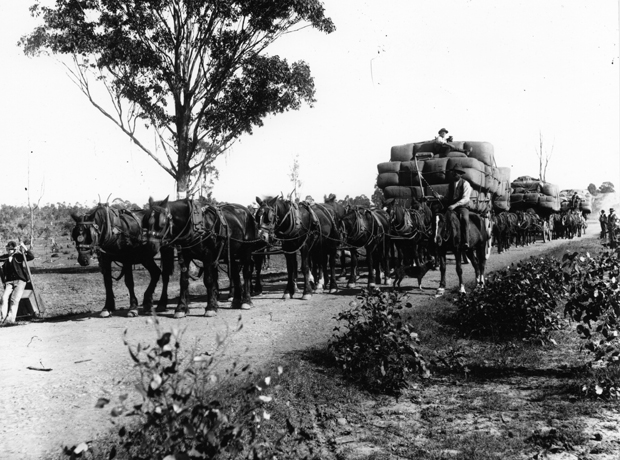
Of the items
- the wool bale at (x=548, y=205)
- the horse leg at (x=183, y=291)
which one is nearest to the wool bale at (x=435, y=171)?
the horse leg at (x=183, y=291)

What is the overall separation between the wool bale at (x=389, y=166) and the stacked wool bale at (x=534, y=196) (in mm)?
15028

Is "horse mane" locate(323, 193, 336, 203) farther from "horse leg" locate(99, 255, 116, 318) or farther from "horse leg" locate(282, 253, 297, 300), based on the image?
"horse leg" locate(99, 255, 116, 318)

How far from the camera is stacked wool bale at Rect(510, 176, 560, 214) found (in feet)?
94.5

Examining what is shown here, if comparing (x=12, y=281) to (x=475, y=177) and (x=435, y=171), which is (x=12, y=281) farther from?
(x=475, y=177)

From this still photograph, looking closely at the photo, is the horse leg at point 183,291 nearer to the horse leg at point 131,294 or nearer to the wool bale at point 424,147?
the horse leg at point 131,294

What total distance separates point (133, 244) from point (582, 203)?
105 ft

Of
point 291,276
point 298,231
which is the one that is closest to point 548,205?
point 291,276

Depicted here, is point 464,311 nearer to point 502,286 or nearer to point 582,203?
point 502,286

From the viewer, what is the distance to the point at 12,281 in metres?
10.1

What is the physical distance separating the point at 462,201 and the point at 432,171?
10.7 feet

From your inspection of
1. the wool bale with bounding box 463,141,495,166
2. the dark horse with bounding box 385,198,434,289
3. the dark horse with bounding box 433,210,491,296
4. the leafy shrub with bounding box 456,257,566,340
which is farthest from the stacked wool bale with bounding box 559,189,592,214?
the leafy shrub with bounding box 456,257,566,340

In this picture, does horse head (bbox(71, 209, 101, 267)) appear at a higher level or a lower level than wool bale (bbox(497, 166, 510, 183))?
lower

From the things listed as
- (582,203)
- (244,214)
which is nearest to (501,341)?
(244,214)

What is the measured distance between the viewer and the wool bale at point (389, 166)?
627 inches
